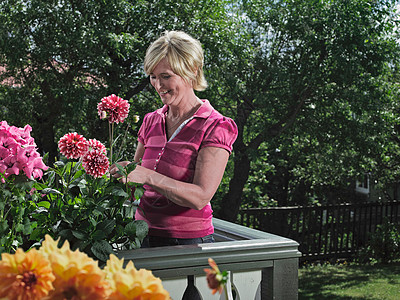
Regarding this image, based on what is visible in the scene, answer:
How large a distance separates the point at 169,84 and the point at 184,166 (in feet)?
1.11

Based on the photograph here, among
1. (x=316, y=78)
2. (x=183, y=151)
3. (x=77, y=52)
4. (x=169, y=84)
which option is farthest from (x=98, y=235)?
(x=316, y=78)

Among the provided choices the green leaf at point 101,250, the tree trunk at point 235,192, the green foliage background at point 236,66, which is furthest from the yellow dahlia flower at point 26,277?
the tree trunk at point 235,192

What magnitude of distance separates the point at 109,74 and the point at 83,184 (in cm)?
667

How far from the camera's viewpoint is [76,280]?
0.69m

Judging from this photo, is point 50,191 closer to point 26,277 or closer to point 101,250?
Result: point 101,250

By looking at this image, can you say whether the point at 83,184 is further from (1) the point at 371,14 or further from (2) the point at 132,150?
(1) the point at 371,14

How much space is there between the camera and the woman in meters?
1.91

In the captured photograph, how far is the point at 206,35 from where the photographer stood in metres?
8.27

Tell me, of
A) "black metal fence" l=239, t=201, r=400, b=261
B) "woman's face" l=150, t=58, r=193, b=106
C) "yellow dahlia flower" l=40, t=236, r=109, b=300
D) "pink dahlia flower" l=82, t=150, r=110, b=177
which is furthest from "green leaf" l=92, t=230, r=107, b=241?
"black metal fence" l=239, t=201, r=400, b=261

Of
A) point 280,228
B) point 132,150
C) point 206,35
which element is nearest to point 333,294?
point 280,228

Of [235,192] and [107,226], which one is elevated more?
[107,226]

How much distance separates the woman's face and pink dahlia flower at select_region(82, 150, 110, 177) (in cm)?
45

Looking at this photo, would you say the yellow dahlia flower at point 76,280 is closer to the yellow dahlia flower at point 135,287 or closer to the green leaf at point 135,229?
the yellow dahlia flower at point 135,287

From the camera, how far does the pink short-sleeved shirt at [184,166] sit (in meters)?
1.98
